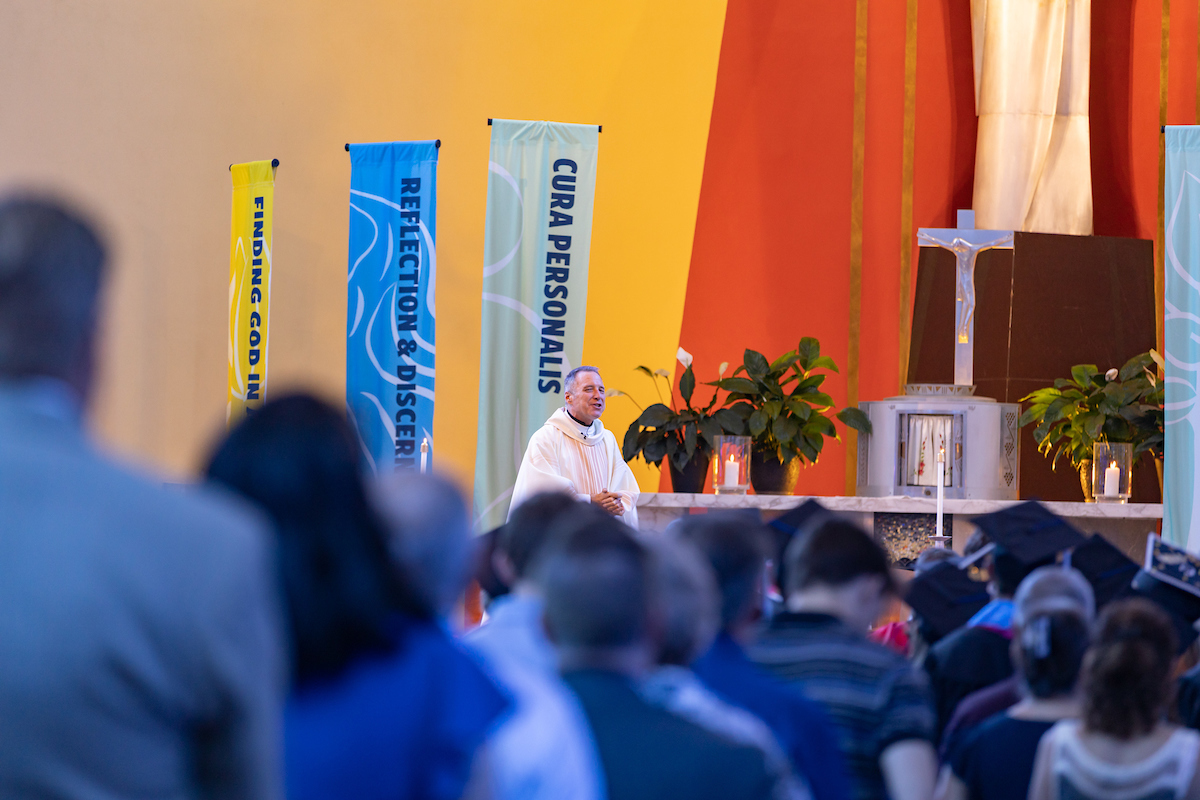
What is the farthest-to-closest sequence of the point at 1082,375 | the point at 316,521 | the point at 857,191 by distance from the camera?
the point at 857,191, the point at 1082,375, the point at 316,521

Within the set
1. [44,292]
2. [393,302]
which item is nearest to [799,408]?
[393,302]

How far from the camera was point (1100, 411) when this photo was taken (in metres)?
7.59

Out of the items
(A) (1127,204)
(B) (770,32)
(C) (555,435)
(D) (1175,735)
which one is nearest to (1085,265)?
(A) (1127,204)

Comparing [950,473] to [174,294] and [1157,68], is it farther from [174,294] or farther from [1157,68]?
[174,294]

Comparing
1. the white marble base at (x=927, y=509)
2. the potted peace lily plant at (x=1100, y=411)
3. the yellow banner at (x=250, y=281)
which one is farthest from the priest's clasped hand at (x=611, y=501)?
the potted peace lily plant at (x=1100, y=411)

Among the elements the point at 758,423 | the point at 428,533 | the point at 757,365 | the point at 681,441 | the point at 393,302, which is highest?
the point at 393,302

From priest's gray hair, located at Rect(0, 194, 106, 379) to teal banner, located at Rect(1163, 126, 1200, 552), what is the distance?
6528 mm

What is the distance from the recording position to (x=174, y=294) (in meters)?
9.88

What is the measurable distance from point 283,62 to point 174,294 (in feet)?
6.24

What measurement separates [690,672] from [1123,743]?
0.76 m

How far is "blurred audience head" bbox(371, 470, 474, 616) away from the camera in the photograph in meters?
1.73

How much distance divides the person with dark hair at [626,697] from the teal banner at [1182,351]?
568 cm

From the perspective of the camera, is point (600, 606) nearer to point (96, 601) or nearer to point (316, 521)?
point (316, 521)

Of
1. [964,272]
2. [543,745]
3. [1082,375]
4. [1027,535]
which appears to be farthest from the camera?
[964,272]
